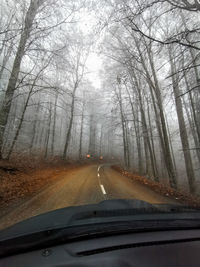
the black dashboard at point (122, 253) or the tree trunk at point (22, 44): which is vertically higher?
the tree trunk at point (22, 44)

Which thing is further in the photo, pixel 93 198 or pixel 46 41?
pixel 46 41

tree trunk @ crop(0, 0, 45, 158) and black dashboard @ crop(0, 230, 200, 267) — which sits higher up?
tree trunk @ crop(0, 0, 45, 158)

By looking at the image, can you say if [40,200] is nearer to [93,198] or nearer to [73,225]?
[93,198]

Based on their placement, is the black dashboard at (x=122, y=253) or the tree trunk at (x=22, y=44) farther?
the tree trunk at (x=22, y=44)

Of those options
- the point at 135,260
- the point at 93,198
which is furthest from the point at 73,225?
the point at 93,198

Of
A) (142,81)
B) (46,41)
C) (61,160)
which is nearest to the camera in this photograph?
(46,41)

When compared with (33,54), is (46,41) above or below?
above

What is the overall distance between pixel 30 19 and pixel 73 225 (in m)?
7.22

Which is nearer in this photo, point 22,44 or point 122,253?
point 122,253

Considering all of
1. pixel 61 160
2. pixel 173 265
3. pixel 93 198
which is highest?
pixel 61 160

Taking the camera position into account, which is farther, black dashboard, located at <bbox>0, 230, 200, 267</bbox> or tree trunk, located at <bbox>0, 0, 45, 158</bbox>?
tree trunk, located at <bbox>0, 0, 45, 158</bbox>

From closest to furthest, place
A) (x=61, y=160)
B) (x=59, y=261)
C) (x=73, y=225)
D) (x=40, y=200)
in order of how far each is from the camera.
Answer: (x=59, y=261), (x=73, y=225), (x=40, y=200), (x=61, y=160)

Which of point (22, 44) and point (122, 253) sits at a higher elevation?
point (22, 44)

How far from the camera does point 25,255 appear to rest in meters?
1.17
